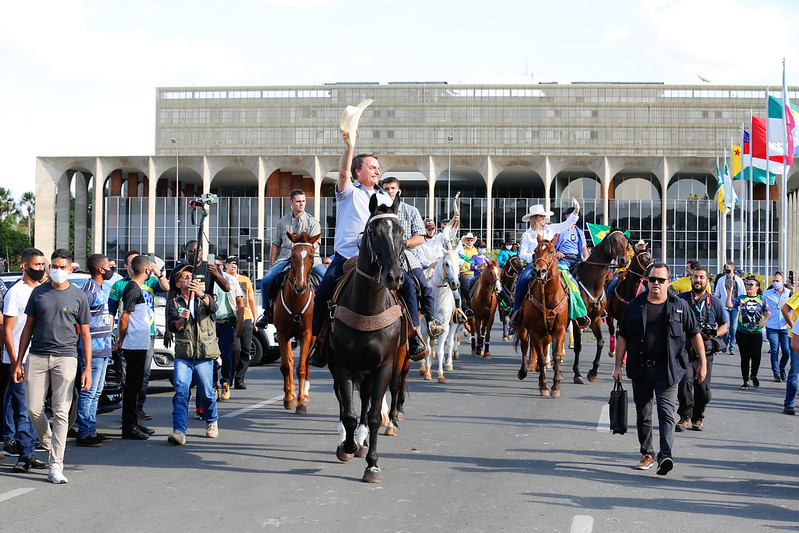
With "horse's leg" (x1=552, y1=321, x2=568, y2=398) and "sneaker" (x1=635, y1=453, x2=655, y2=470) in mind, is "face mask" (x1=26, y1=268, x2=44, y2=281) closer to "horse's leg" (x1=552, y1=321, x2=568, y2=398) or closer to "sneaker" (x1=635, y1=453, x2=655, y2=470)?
"sneaker" (x1=635, y1=453, x2=655, y2=470)

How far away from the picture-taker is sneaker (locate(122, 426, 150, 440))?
10506 millimetres

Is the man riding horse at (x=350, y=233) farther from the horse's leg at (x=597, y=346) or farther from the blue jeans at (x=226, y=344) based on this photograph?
the horse's leg at (x=597, y=346)

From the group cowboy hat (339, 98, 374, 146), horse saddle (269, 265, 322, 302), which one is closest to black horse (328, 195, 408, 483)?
cowboy hat (339, 98, 374, 146)

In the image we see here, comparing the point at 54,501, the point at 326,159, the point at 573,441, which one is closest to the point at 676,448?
the point at 573,441

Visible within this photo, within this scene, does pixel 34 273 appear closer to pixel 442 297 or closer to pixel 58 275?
pixel 58 275

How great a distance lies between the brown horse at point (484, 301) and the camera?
63.0 feet

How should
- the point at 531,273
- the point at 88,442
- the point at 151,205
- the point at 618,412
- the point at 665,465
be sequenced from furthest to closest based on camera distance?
1. the point at 151,205
2. the point at 531,273
3. the point at 88,442
4. the point at 618,412
5. the point at 665,465

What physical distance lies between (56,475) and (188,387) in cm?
215

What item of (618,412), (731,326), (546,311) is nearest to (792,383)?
(546,311)

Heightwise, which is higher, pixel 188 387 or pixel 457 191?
pixel 457 191

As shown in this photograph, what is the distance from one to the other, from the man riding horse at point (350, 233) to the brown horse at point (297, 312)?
291 cm

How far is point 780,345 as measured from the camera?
55.3 feet

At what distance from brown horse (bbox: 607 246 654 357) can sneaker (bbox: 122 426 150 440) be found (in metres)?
9.43

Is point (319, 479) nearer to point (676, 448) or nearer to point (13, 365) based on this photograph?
point (13, 365)
